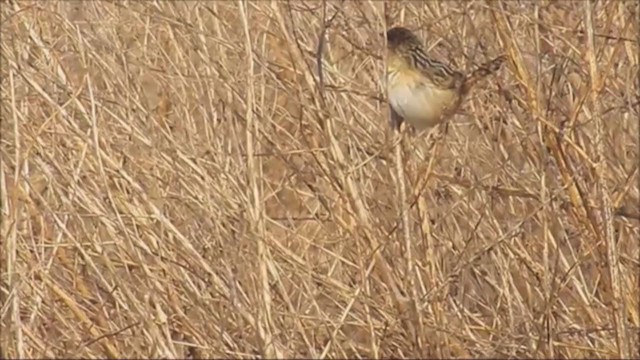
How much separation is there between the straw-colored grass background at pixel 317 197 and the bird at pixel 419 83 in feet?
0.16

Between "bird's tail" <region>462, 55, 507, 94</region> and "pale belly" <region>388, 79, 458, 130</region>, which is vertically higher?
"bird's tail" <region>462, 55, 507, 94</region>

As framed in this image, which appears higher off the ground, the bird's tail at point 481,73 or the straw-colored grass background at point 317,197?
the bird's tail at point 481,73

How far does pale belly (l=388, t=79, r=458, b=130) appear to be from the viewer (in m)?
2.57

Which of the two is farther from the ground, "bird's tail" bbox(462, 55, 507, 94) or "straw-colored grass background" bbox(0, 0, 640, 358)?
"bird's tail" bbox(462, 55, 507, 94)

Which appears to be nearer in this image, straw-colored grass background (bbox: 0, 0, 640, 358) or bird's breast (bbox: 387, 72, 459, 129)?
bird's breast (bbox: 387, 72, 459, 129)

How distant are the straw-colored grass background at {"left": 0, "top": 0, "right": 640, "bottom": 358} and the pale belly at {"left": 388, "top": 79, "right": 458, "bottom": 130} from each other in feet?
0.17

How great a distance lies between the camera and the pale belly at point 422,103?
8.45ft

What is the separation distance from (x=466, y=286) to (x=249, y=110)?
38.3 inches

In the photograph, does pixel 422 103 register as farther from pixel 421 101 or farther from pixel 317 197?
pixel 317 197

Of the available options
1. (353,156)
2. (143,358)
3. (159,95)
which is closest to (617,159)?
(353,156)

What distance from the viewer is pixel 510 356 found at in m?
2.91

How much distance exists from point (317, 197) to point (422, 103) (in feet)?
2.21

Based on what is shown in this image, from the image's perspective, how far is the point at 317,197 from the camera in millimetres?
3189

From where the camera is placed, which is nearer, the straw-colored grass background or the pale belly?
the pale belly
